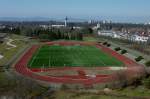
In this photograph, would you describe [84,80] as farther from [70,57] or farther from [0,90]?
[70,57]

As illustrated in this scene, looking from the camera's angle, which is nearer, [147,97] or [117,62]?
[147,97]

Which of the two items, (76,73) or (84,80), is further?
(76,73)

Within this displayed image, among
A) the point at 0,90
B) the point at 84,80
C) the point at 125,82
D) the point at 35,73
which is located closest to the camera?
the point at 0,90

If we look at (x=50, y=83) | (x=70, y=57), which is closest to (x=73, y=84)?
(x=50, y=83)

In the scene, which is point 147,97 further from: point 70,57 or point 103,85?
point 70,57

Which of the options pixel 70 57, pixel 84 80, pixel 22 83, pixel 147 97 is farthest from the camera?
pixel 70 57

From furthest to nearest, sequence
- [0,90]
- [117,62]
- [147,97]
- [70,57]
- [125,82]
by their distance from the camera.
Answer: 1. [70,57]
2. [117,62]
3. [125,82]
4. [0,90]
5. [147,97]

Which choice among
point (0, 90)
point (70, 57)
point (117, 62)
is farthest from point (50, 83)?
point (70, 57)

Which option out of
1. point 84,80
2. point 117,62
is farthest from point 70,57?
point 84,80
